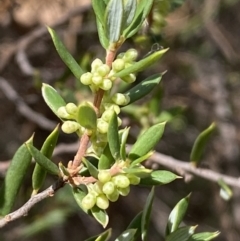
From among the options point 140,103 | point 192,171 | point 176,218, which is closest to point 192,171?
point 192,171

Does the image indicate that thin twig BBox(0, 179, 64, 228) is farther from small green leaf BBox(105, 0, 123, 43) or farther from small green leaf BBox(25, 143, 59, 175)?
small green leaf BBox(105, 0, 123, 43)

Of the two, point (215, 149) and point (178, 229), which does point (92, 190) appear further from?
point (215, 149)

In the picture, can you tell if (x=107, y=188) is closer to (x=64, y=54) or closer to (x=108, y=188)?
(x=108, y=188)

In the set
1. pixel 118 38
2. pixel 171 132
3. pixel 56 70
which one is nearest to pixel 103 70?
pixel 118 38

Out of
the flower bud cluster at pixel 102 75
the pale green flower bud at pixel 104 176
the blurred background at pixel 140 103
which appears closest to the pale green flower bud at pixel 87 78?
the flower bud cluster at pixel 102 75

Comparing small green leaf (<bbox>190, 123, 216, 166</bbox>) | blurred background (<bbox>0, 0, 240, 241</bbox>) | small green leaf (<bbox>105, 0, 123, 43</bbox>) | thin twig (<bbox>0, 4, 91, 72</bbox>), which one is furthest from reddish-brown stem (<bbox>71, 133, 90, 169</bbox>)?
thin twig (<bbox>0, 4, 91, 72</bbox>)

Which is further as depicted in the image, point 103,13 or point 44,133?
point 44,133
